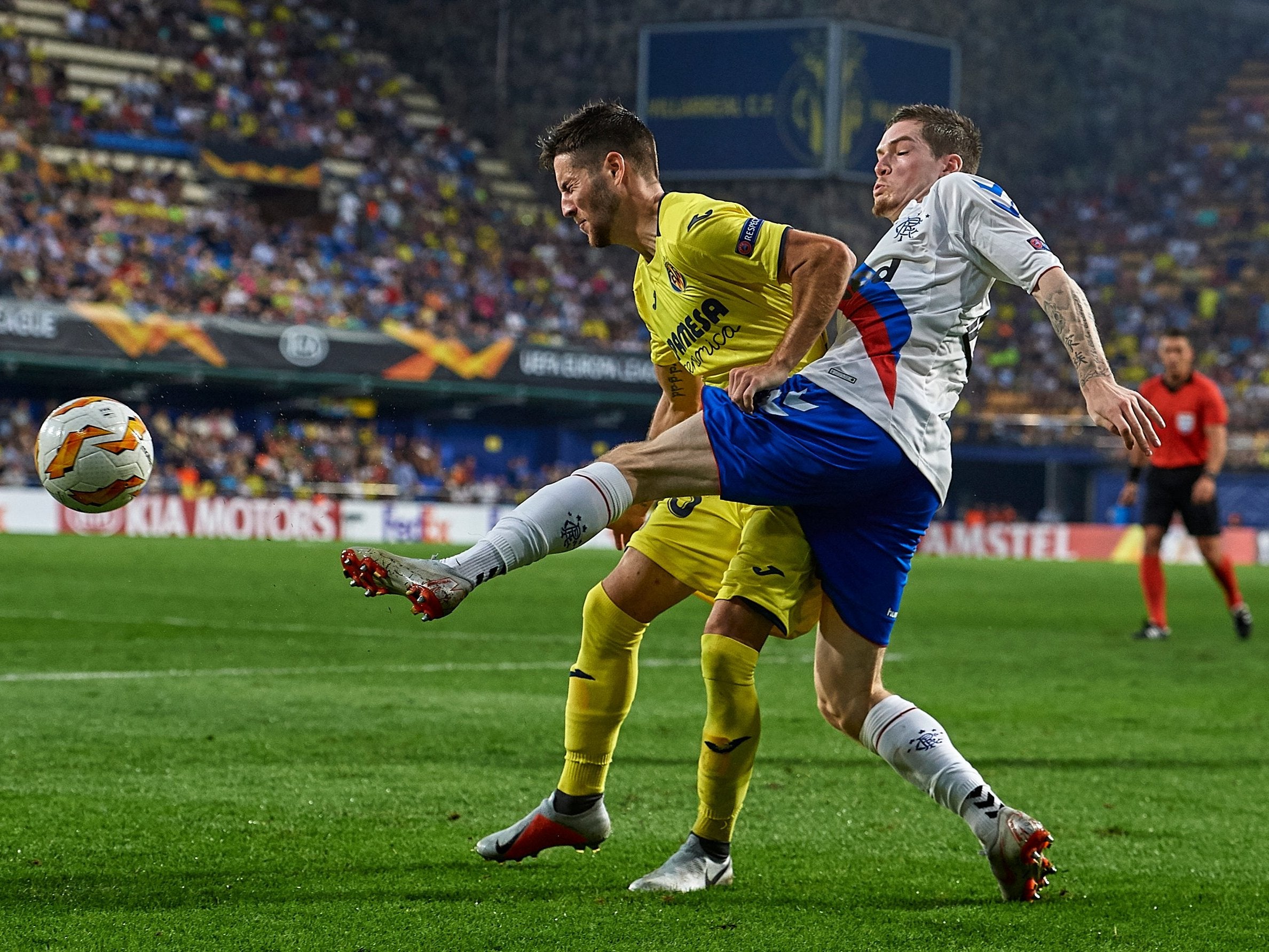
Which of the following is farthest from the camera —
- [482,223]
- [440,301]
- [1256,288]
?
[1256,288]

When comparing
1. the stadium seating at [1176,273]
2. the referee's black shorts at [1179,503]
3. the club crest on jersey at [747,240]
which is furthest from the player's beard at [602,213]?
the stadium seating at [1176,273]

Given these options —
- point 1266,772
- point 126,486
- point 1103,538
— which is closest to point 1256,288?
point 1103,538

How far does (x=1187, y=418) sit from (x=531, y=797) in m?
8.13

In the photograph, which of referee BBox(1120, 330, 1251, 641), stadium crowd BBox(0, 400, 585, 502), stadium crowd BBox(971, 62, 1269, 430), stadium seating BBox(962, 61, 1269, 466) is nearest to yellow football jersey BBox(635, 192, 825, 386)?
referee BBox(1120, 330, 1251, 641)

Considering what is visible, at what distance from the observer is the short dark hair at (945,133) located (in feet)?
15.3

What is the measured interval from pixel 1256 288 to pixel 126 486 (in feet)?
135

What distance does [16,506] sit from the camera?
25.9m

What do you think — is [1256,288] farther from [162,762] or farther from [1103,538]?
[162,762]

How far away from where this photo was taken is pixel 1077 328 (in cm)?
402

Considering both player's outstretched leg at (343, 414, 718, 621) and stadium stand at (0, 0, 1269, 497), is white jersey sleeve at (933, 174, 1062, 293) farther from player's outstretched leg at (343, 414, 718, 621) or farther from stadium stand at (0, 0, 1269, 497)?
stadium stand at (0, 0, 1269, 497)

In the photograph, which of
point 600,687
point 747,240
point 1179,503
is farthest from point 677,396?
point 1179,503

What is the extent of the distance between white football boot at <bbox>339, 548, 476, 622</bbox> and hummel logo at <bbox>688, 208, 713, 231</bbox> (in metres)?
1.21

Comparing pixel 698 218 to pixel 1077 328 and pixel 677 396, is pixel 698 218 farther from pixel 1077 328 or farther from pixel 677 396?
pixel 1077 328

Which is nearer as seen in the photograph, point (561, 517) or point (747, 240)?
point (561, 517)
